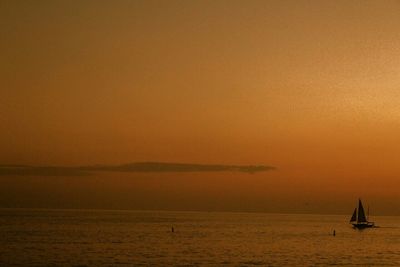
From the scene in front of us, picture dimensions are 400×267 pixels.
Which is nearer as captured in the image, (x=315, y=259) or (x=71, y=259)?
(x=71, y=259)

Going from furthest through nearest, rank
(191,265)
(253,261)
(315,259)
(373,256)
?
(373,256) → (315,259) → (253,261) → (191,265)

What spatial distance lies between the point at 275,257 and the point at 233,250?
10.8 m

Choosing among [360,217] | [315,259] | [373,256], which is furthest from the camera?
[360,217]

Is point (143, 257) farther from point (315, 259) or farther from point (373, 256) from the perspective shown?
point (373, 256)

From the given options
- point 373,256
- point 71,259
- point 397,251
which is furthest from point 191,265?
point 397,251

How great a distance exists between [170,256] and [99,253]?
31.3ft

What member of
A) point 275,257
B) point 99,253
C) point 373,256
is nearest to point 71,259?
point 99,253

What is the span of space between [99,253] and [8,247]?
15.6 metres

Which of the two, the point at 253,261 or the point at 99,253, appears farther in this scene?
the point at 99,253

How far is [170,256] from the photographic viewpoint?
7756 centimetres

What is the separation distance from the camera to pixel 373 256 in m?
85.9

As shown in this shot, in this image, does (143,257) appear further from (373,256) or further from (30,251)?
(373,256)

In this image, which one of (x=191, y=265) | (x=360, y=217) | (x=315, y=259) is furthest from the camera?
(x=360, y=217)

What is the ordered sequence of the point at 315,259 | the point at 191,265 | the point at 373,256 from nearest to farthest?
1. the point at 191,265
2. the point at 315,259
3. the point at 373,256
